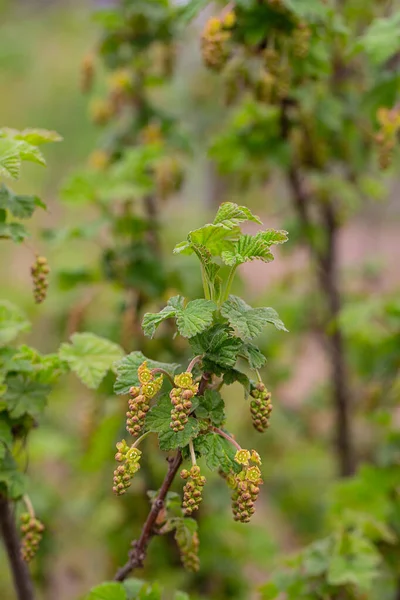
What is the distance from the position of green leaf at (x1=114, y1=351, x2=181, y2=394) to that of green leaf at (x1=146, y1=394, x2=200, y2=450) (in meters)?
0.05

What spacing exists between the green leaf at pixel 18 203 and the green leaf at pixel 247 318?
0.44m

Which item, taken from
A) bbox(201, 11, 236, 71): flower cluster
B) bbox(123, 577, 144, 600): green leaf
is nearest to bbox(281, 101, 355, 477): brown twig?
bbox(201, 11, 236, 71): flower cluster

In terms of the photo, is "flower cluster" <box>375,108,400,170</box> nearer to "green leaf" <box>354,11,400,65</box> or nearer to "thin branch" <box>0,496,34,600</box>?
"green leaf" <box>354,11,400,65</box>

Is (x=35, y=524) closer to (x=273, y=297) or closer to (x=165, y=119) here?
(x=165, y=119)

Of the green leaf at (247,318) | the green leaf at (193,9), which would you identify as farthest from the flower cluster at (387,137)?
the green leaf at (247,318)

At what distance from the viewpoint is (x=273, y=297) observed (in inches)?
123

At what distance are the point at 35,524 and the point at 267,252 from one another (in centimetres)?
62

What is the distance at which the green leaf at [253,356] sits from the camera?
0.96 metres

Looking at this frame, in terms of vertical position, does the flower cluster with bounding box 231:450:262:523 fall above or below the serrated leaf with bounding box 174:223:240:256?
below

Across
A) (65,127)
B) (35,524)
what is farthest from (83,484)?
(65,127)

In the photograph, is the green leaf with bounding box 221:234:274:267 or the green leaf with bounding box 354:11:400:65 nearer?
the green leaf with bounding box 221:234:274:267

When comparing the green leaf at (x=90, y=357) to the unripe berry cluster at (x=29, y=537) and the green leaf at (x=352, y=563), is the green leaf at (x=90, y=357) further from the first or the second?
the green leaf at (x=352, y=563)

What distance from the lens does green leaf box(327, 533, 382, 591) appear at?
1.36m

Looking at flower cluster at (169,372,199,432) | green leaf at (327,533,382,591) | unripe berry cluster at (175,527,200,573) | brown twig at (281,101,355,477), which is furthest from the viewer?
brown twig at (281,101,355,477)
